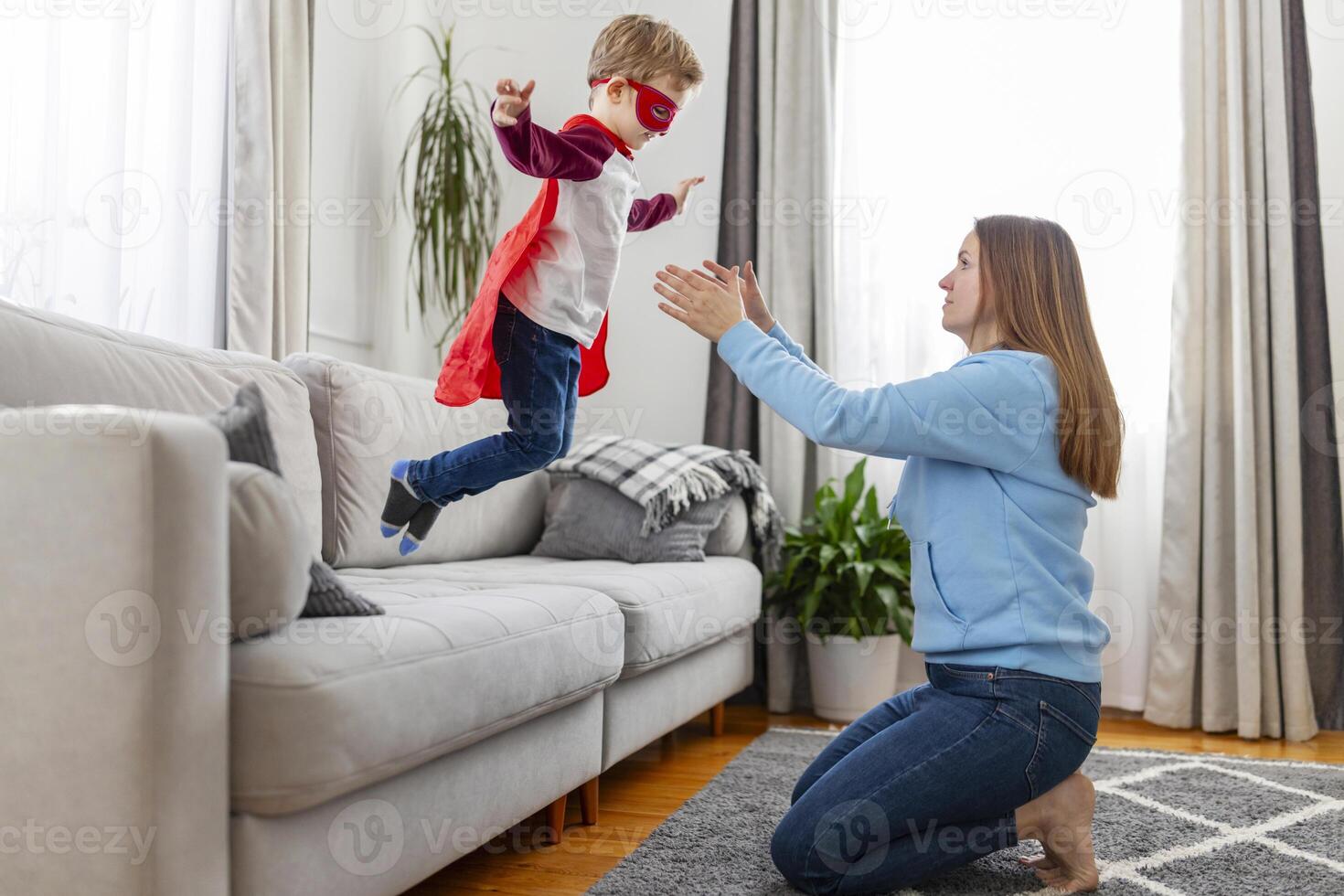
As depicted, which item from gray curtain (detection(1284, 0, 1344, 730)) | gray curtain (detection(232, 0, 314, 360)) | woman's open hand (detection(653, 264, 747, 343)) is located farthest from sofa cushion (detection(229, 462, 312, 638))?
gray curtain (detection(1284, 0, 1344, 730))

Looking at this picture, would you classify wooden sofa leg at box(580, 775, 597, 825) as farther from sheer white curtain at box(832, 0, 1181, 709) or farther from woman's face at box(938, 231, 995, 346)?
sheer white curtain at box(832, 0, 1181, 709)

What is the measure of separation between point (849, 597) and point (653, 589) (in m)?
1.05

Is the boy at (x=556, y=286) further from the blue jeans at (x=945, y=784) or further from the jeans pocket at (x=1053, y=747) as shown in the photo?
the jeans pocket at (x=1053, y=747)

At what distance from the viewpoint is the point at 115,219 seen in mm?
2395

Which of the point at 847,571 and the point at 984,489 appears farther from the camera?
the point at 847,571

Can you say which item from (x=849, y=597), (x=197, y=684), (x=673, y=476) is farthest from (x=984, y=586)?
(x=849, y=597)

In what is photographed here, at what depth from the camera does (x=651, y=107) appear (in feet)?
5.52

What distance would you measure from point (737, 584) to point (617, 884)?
3.90 ft

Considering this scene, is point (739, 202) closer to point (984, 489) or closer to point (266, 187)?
point (266, 187)

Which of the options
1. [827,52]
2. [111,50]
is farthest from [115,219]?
[827,52]

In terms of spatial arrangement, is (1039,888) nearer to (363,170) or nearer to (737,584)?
(737,584)

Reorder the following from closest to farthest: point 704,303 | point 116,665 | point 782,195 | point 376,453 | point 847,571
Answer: point 116,665 < point 704,303 < point 376,453 < point 847,571 < point 782,195

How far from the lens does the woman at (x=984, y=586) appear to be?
1.51 meters

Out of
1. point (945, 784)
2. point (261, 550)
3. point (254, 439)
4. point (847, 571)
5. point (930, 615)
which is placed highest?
point (254, 439)
